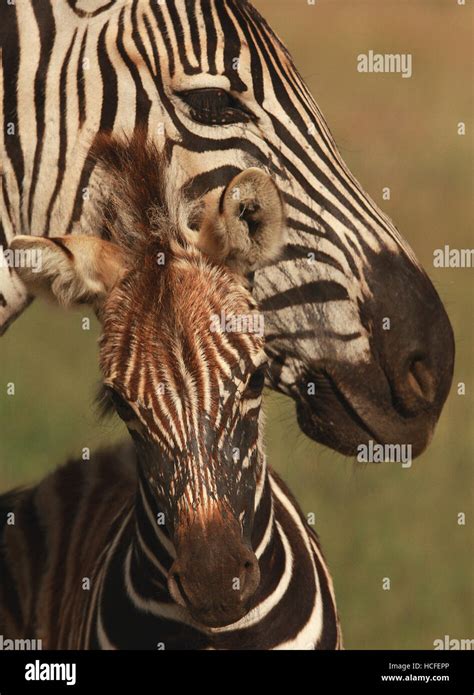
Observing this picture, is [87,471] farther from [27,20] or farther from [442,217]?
[442,217]

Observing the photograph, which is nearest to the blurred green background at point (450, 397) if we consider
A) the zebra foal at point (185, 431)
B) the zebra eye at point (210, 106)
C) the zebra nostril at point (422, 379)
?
the zebra nostril at point (422, 379)

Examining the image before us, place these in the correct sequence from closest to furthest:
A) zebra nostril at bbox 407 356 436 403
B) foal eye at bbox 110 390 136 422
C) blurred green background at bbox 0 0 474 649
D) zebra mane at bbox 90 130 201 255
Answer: foal eye at bbox 110 390 136 422 < zebra mane at bbox 90 130 201 255 < zebra nostril at bbox 407 356 436 403 < blurred green background at bbox 0 0 474 649

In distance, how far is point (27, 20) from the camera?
21.3 feet

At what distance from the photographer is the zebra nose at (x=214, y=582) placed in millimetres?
4461

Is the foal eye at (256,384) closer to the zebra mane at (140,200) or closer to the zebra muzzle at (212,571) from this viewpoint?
the zebra muzzle at (212,571)

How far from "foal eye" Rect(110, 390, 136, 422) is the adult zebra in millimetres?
1610

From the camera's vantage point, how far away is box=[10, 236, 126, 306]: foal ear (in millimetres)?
4898

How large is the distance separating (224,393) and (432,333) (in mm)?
2077

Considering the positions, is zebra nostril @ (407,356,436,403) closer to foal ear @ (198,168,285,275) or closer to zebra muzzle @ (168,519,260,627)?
foal ear @ (198,168,285,275)

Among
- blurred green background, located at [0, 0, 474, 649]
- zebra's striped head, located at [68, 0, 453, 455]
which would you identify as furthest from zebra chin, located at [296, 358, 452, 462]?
blurred green background, located at [0, 0, 474, 649]

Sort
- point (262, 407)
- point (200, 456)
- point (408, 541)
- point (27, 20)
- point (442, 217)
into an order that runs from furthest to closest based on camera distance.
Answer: point (442, 217) < point (408, 541) < point (27, 20) < point (262, 407) < point (200, 456)
